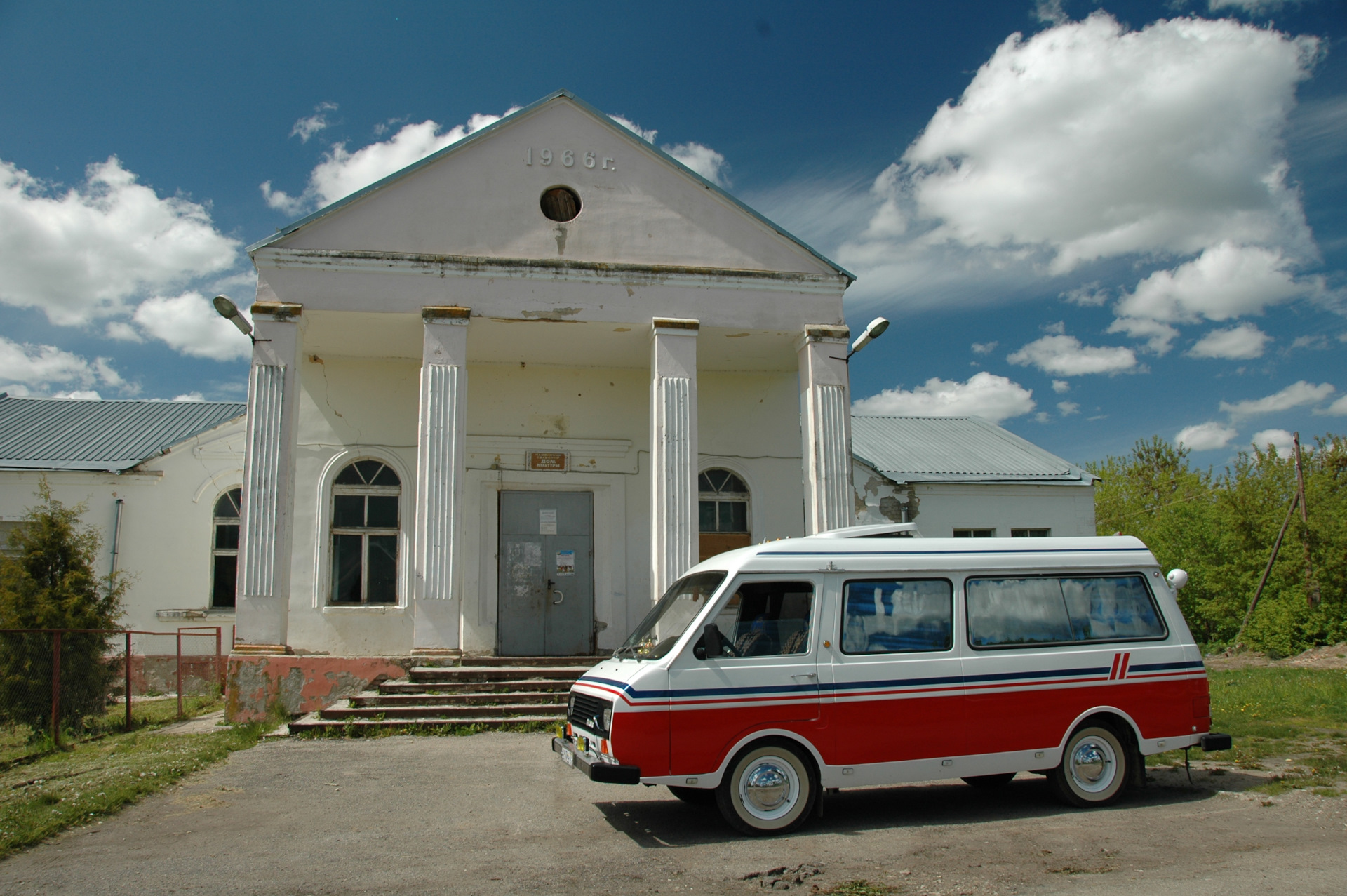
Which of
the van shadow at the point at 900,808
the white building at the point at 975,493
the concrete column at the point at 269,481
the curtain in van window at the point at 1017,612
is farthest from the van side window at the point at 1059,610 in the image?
the white building at the point at 975,493

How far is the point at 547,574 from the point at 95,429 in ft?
37.3

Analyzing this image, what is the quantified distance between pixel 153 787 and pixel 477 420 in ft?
22.8

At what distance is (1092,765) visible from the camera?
6.05m

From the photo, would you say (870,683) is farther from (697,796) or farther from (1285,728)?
(1285,728)

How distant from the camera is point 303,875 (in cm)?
460

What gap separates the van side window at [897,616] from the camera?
575 cm

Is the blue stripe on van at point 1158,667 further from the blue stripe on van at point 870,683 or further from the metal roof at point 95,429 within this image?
the metal roof at point 95,429

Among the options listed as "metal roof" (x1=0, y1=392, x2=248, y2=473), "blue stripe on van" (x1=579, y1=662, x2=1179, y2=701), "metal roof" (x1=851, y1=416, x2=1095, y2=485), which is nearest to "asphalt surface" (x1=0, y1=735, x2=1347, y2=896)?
"blue stripe on van" (x1=579, y1=662, x2=1179, y2=701)

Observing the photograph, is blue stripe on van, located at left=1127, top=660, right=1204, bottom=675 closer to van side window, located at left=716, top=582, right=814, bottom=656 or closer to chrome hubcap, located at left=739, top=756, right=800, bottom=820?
van side window, located at left=716, top=582, right=814, bottom=656

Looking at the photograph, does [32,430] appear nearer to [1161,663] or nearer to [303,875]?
[303,875]

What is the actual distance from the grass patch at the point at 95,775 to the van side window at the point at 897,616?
5.21 m

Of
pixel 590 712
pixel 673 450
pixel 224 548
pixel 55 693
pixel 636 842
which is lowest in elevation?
pixel 636 842

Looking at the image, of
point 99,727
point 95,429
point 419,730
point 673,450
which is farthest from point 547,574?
point 95,429

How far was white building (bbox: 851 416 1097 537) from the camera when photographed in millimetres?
18703
